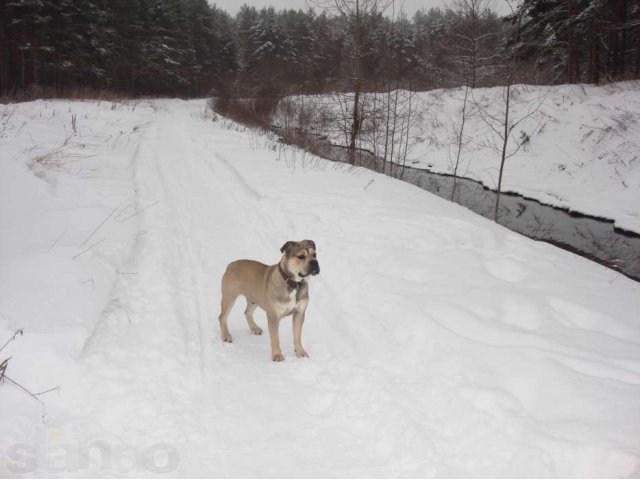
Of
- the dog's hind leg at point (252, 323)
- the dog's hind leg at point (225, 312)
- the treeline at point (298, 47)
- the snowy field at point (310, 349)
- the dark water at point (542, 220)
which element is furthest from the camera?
the treeline at point (298, 47)

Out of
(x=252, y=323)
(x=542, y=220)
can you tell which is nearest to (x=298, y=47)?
(x=542, y=220)

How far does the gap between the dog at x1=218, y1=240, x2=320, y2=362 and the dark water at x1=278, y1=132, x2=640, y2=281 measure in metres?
8.10

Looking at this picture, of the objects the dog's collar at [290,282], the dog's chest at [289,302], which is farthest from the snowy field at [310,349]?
the dog's collar at [290,282]

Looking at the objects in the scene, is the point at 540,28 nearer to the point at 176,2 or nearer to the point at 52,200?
the point at 52,200

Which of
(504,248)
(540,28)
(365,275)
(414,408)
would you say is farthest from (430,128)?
(414,408)

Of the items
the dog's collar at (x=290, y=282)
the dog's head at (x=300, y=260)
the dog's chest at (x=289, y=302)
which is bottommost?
the dog's chest at (x=289, y=302)

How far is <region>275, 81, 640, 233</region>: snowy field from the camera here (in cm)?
1440

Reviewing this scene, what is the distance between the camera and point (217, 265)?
674cm

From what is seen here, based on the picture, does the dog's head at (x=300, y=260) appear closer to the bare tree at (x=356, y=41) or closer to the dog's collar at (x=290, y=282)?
the dog's collar at (x=290, y=282)

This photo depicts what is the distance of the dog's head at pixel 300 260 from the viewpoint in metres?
4.02

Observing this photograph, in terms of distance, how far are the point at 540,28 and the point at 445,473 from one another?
28.4 meters

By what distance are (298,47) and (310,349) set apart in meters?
62.6

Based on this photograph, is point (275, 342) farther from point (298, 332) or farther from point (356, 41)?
point (356, 41)

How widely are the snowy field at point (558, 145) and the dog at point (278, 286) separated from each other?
32.7 feet
